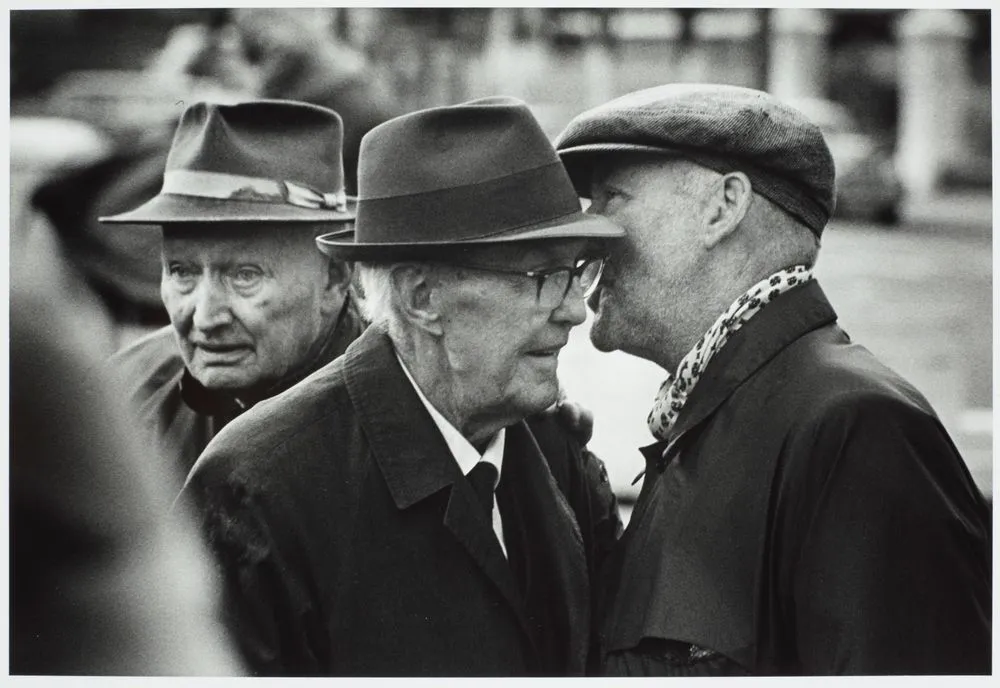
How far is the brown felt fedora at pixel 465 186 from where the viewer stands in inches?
119

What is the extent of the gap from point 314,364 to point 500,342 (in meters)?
0.64

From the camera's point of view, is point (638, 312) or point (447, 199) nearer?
point (447, 199)

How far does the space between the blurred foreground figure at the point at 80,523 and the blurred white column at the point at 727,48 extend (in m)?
2.14

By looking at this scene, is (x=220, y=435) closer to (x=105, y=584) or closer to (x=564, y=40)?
(x=105, y=584)

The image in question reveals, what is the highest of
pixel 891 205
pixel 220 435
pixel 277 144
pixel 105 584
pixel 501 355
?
pixel 277 144

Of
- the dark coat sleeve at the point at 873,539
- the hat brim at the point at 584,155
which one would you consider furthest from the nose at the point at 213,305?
the dark coat sleeve at the point at 873,539

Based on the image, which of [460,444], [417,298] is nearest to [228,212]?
[417,298]

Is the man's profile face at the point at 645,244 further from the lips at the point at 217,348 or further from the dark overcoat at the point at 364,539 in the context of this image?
the lips at the point at 217,348

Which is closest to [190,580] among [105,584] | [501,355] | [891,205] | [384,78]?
[105,584]

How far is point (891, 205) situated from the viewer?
3533 mm

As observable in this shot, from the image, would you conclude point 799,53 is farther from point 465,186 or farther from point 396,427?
point 396,427

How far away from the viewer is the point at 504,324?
3141mm

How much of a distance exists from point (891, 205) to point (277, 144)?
1.95 m

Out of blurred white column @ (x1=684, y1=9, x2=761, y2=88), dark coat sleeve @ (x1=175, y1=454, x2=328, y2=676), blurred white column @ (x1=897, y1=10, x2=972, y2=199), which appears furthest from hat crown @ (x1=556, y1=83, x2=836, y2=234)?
dark coat sleeve @ (x1=175, y1=454, x2=328, y2=676)
